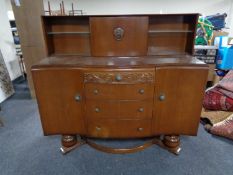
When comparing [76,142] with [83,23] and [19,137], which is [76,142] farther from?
[83,23]

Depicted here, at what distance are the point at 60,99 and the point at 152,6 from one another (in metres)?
4.16

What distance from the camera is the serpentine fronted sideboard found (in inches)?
50.5

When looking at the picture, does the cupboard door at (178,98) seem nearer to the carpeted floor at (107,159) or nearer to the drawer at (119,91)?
the drawer at (119,91)

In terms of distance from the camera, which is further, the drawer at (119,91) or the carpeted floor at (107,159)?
the carpeted floor at (107,159)

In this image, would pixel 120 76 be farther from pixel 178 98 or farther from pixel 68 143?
pixel 68 143

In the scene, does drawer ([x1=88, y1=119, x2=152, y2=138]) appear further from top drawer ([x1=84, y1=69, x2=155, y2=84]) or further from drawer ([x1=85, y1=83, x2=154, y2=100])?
top drawer ([x1=84, y1=69, x2=155, y2=84])

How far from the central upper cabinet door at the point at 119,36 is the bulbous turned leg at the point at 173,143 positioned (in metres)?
0.81

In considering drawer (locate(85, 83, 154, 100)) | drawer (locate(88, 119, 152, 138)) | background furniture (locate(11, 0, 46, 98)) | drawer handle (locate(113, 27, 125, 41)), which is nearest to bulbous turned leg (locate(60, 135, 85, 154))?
drawer (locate(88, 119, 152, 138))

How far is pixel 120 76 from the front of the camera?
1272 millimetres

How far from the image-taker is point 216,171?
55.5 inches

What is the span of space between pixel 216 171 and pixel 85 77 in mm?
1305

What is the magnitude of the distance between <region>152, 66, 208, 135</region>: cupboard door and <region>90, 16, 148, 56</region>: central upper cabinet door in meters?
0.38

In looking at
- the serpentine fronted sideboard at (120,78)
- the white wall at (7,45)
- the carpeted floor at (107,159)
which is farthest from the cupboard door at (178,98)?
the white wall at (7,45)

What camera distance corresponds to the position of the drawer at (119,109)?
1.37 metres
